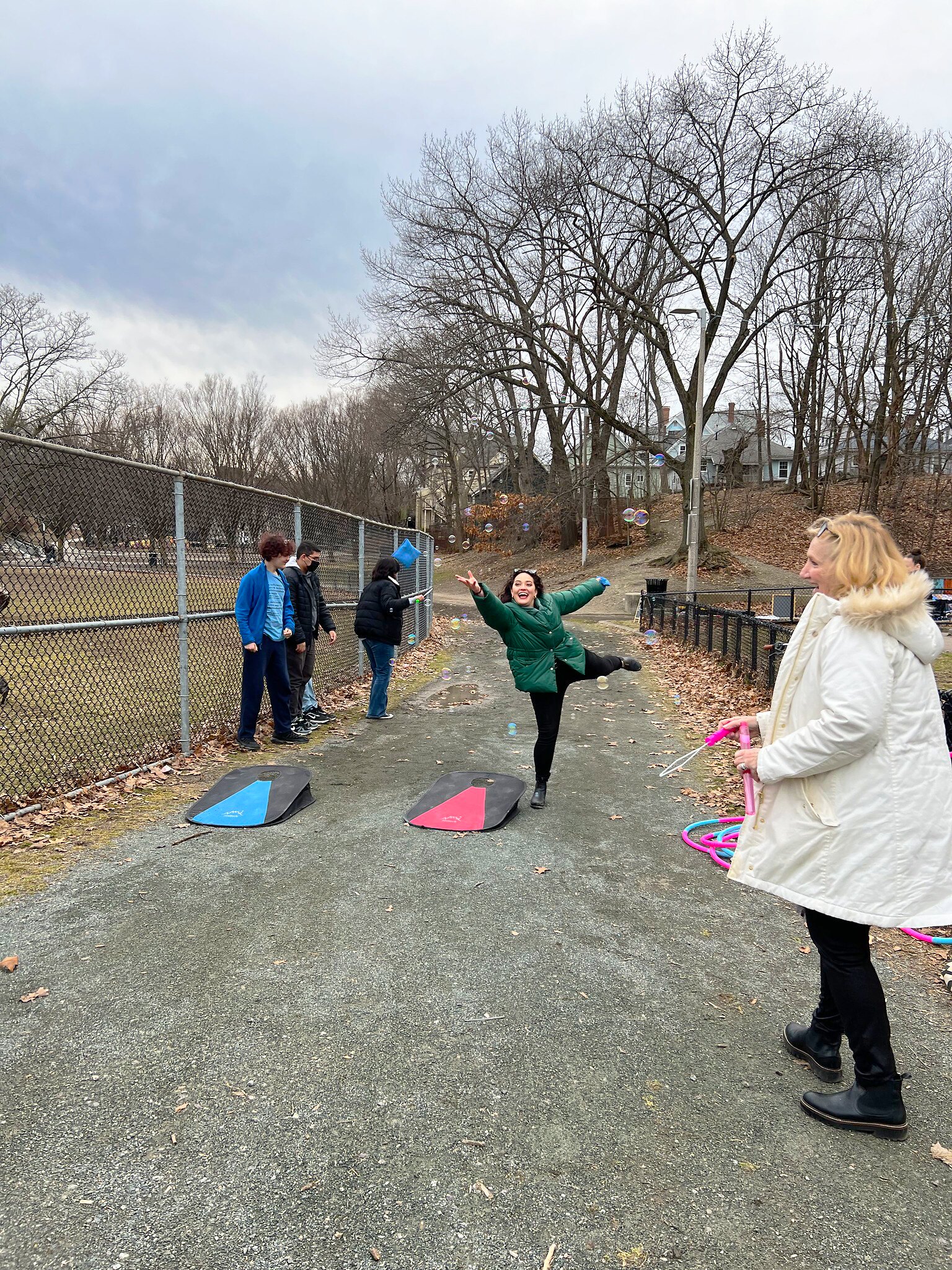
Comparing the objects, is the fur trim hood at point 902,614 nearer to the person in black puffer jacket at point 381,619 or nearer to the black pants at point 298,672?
the black pants at point 298,672

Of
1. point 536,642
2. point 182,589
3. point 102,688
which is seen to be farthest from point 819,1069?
point 102,688

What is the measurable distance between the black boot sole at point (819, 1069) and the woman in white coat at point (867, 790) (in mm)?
175

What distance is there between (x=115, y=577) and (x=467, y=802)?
349 cm

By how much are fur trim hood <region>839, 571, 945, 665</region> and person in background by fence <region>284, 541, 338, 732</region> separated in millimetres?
6218

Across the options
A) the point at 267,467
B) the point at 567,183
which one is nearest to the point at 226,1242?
the point at 567,183

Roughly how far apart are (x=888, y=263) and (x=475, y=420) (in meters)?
18.5

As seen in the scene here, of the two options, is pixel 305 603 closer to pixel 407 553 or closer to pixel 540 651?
pixel 407 553

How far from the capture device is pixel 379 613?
880cm

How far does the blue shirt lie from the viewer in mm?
7129

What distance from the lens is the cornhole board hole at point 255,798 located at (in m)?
5.29

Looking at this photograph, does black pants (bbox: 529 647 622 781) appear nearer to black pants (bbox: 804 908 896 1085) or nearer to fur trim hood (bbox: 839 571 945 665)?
black pants (bbox: 804 908 896 1085)

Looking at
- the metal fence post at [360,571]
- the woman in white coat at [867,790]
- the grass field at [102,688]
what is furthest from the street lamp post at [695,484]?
the woman in white coat at [867,790]

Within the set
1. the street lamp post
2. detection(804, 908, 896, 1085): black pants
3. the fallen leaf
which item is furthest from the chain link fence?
the street lamp post

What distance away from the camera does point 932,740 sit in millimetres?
2459
